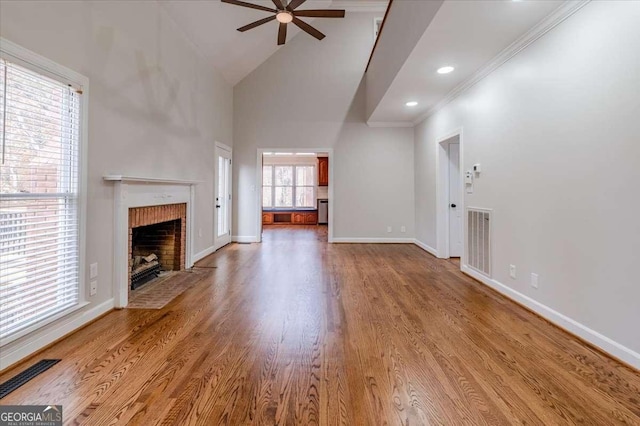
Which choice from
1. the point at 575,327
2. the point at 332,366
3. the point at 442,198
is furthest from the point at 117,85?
the point at 442,198

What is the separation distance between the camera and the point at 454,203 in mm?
5168

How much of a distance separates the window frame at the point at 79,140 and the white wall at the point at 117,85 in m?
0.06

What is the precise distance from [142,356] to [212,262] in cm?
285

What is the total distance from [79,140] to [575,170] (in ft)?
13.1

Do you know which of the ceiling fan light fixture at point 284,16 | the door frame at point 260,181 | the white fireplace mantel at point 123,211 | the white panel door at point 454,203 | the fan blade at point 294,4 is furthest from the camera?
the door frame at point 260,181

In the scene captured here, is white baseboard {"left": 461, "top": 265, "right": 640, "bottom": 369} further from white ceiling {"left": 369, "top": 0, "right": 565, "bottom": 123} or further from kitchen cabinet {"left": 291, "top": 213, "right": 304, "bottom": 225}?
kitchen cabinet {"left": 291, "top": 213, "right": 304, "bottom": 225}

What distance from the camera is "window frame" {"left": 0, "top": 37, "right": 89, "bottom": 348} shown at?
6.37 feet

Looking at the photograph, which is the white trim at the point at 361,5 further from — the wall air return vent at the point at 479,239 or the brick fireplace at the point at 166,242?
the brick fireplace at the point at 166,242

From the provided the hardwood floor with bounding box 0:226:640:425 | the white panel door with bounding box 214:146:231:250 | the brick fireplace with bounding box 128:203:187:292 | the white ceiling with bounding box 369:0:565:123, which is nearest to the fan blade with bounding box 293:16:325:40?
the white ceiling with bounding box 369:0:565:123

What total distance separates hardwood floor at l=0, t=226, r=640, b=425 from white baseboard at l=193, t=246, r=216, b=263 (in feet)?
5.17

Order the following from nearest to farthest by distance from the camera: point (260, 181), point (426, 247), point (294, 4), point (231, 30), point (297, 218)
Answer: point (294, 4) < point (231, 30) < point (426, 247) < point (260, 181) < point (297, 218)

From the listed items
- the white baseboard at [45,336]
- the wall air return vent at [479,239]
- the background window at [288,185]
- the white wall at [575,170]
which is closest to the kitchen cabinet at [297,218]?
the background window at [288,185]

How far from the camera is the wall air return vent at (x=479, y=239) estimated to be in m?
3.63

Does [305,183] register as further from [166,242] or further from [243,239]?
[166,242]
